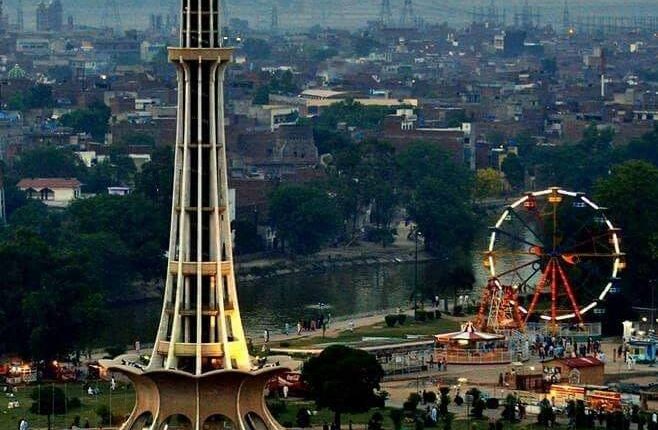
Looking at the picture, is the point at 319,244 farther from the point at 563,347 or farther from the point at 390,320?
the point at 563,347

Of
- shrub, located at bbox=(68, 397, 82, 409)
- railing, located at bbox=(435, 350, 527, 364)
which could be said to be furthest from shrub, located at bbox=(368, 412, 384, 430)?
railing, located at bbox=(435, 350, 527, 364)

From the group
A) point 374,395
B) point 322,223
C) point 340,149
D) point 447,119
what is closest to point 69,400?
point 374,395

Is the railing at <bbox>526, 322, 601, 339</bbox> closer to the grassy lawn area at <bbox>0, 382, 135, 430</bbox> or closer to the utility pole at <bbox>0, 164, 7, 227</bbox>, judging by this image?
the grassy lawn area at <bbox>0, 382, 135, 430</bbox>

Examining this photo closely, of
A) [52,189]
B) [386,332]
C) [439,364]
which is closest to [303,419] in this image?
[439,364]

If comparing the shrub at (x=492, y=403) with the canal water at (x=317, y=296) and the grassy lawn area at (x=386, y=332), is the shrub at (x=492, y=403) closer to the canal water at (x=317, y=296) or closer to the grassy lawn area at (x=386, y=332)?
the grassy lawn area at (x=386, y=332)

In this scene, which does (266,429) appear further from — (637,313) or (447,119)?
(447,119)
